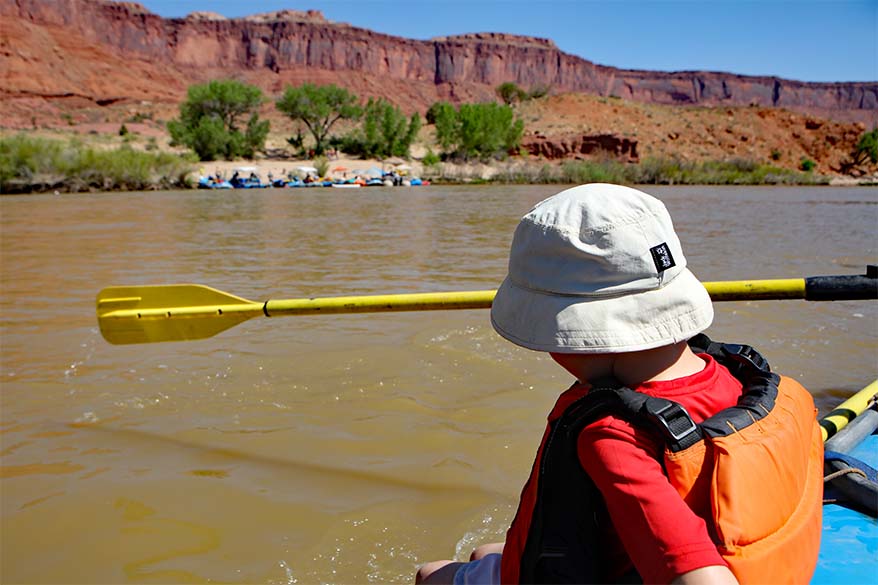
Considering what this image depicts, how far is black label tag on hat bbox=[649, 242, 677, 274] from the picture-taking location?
979mm

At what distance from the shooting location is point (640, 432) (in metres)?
0.88

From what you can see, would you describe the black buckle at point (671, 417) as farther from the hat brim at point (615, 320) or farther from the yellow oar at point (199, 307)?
the yellow oar at point (199, 307)

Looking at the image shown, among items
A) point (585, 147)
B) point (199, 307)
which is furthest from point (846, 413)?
point (585, 147)

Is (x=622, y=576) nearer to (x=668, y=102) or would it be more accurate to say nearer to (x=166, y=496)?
(x=166, y=496)

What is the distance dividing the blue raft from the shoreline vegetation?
2492 cm

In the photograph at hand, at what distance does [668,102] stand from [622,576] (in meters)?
127

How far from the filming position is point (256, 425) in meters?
2.91

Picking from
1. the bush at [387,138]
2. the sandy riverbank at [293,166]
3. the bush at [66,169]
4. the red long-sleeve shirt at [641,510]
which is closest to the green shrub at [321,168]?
the sandy riverbank at [293,166]

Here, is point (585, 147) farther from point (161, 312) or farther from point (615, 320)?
point (615, 320)

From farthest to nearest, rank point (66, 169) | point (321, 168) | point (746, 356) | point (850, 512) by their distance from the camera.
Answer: point (321, 168) → point (66, 169) → point (850, 512) → point (746, 356)

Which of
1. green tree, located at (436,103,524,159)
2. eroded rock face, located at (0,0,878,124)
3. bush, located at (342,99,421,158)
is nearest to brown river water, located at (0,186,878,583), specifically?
green tree, located at (436,103,524,159)

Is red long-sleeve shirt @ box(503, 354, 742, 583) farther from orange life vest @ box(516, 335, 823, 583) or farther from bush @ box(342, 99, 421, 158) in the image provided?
bush @ box(342, 99, 421, 158)

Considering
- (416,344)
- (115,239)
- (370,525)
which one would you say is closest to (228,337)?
(416,344)

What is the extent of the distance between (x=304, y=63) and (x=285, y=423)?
95.3 meters
